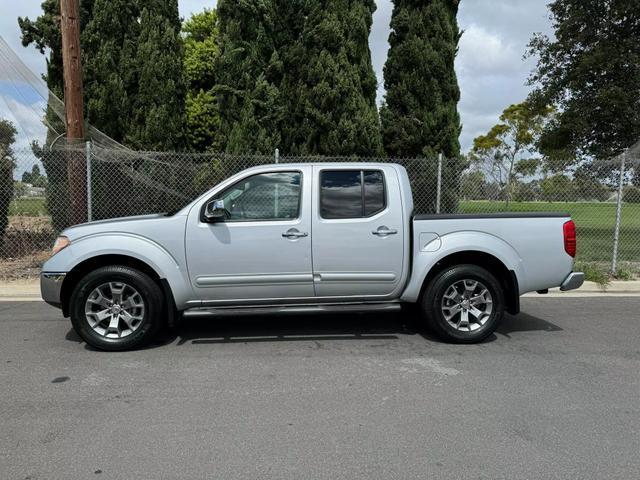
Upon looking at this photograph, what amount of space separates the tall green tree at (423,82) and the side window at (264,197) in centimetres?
679

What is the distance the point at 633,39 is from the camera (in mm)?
12219

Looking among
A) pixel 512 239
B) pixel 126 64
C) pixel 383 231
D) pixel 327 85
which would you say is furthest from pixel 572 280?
pixel 126 64

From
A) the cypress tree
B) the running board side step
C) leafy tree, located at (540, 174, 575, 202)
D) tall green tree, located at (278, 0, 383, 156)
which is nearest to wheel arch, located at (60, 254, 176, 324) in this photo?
the running board side step

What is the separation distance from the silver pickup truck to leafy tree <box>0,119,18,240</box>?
5.62 meters

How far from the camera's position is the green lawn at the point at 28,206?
982 centimetres

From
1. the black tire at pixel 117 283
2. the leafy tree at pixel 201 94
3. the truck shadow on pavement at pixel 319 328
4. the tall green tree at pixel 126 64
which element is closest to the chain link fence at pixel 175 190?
the tall green tree at pixel 126 64

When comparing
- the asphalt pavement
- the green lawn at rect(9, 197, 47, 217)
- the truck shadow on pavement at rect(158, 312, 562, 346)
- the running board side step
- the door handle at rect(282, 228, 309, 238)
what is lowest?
the asphalt pavement

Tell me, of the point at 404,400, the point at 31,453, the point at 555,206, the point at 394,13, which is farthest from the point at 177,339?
the point at 394,13

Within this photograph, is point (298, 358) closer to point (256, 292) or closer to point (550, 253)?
point (256, 292)

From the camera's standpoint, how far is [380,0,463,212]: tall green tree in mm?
11344

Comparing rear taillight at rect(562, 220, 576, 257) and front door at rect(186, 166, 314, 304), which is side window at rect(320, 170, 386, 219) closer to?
front door at rect(186, 166, 314, 304)

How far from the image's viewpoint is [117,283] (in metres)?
4.94

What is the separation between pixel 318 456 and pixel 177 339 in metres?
2.84

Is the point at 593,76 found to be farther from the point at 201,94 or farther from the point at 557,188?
the point at 201,94
